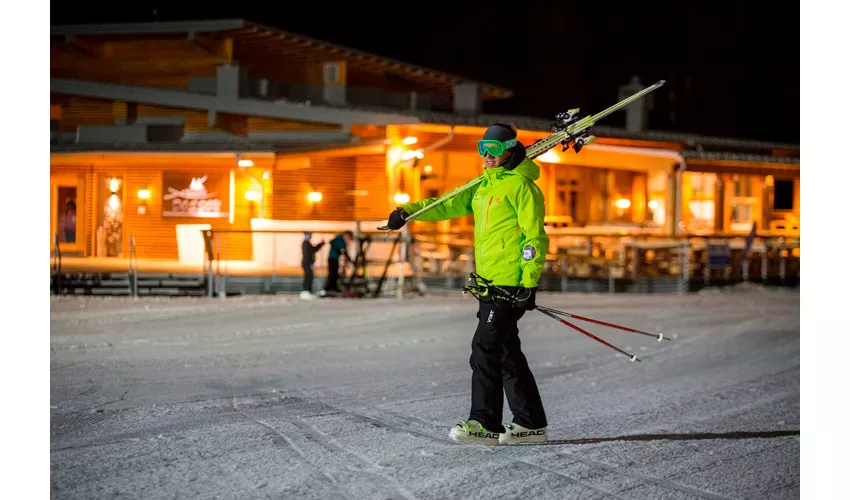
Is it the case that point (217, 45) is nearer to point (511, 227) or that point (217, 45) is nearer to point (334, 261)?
point (334, 261)

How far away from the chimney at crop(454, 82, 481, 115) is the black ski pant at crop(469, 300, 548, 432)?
848 inches

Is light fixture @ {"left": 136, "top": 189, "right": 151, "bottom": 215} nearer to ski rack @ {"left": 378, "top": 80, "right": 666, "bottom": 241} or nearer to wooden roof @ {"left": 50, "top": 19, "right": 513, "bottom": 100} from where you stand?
wooden roof @ {"left": 50, "top": 19, "right": 513, "bottom": 100}

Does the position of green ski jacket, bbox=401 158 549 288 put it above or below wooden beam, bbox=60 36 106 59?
below

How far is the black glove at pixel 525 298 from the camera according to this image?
6.22m

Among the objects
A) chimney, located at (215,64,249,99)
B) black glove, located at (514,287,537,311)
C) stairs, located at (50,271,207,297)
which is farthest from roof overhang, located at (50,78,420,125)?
black glove, located at (514,287,537,311)

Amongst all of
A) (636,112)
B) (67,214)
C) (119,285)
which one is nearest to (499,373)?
(119,285)

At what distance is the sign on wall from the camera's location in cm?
2388

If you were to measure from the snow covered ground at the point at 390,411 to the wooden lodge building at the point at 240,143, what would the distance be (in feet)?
29.6

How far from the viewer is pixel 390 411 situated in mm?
7656

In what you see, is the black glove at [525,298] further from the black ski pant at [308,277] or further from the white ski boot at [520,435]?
the black ski pant at [308,277]

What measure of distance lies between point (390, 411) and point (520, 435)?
1391 mm

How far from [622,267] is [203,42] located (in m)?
10.5

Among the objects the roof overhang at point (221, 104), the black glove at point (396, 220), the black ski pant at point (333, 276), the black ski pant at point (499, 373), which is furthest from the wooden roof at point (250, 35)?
the black ski pant at point (499, 373)
